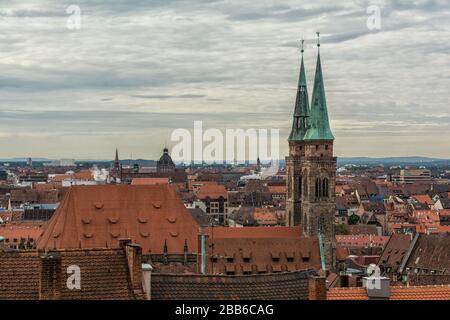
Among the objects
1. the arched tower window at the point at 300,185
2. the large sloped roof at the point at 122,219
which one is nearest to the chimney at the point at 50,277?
the large sloped roof at the point at 122,219

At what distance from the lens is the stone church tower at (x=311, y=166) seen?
76.9m

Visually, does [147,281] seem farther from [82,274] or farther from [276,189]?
[276,189]

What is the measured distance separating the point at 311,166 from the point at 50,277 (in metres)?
59.2

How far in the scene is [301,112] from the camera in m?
81.0

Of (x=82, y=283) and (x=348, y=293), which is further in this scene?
(x=348, y=293)

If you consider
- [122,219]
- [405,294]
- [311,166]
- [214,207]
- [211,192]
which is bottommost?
[214,207]

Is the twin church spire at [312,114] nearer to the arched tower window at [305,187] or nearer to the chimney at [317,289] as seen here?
the arched tower window at [305,187]

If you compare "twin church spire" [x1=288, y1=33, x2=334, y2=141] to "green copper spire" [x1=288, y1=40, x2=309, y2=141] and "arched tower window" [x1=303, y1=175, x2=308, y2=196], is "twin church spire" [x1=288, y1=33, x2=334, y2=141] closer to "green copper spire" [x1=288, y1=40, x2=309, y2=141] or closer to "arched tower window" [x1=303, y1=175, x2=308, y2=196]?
"green copper spire" [x1=288, y1=40, x2=309, y2=141]

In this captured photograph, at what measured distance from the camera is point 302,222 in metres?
78.4

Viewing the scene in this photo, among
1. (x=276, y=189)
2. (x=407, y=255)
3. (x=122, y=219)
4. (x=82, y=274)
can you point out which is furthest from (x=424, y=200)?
(x=82, y=274)

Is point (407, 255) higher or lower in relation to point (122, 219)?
lower
